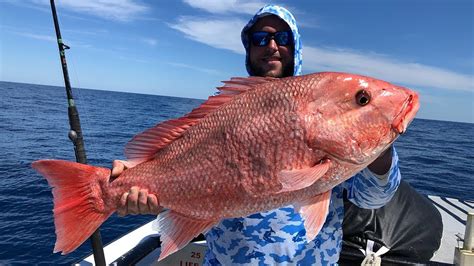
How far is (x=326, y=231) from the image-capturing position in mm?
2402

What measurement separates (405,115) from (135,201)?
4.70 feet

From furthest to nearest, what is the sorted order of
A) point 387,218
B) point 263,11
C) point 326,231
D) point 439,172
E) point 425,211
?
point 439,172
point 425,211
point 387,218
point 263,11
point 326,231

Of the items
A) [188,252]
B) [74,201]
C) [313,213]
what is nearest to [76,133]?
[188,252]

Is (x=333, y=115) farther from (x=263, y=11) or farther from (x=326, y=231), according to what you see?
(x=263, y=11)

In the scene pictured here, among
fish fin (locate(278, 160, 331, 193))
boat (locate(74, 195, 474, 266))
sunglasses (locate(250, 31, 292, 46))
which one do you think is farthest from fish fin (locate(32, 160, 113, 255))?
boat (locate(74, 195, 474, 266))

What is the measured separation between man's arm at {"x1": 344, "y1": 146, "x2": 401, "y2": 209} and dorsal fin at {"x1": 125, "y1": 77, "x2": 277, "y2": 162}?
2.45 ft

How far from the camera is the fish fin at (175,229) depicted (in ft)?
6.74

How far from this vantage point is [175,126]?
2148mm

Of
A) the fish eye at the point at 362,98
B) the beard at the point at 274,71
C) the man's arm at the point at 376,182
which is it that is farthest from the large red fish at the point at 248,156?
the beard at the point at 274,71

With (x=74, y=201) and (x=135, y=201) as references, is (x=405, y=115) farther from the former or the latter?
(x=74, y=201)

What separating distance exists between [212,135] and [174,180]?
324 mm

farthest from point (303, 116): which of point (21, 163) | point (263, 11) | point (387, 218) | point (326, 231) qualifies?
point (21, 163)

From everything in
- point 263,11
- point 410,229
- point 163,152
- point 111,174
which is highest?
point 263,11

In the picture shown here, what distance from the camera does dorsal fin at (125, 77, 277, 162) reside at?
6.66ft
